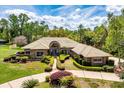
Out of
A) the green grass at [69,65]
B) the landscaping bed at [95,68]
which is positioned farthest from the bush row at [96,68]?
the green grass at [69,65]

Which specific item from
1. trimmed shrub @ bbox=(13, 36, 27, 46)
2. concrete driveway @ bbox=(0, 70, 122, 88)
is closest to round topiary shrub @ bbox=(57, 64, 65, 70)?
concrete driveway @ bbox=(0, 70, 122, 88)

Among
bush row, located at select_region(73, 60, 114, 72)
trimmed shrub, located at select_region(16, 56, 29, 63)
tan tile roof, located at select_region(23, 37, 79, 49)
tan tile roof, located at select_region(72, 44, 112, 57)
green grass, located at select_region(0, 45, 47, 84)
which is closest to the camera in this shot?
green grass, located at select_region(0, 45, 47, 84)

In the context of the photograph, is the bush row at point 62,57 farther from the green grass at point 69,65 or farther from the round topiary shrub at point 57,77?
the round topiary shrub at point 57,77

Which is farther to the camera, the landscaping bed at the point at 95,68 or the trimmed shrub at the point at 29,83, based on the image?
the landscaping bed at the point at 95,68

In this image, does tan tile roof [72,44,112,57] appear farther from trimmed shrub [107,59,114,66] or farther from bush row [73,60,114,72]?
bush row [73,60,114,72]

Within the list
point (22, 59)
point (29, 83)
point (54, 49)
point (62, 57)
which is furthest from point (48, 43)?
point (29, 83)

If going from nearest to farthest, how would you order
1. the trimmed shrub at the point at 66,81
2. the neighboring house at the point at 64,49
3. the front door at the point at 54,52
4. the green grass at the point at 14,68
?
the trimmed shrub at the point at 66,81, the green grass at the point at 14,68, the front door at the point at 54,52, the neighboring house at the point at 64,49
